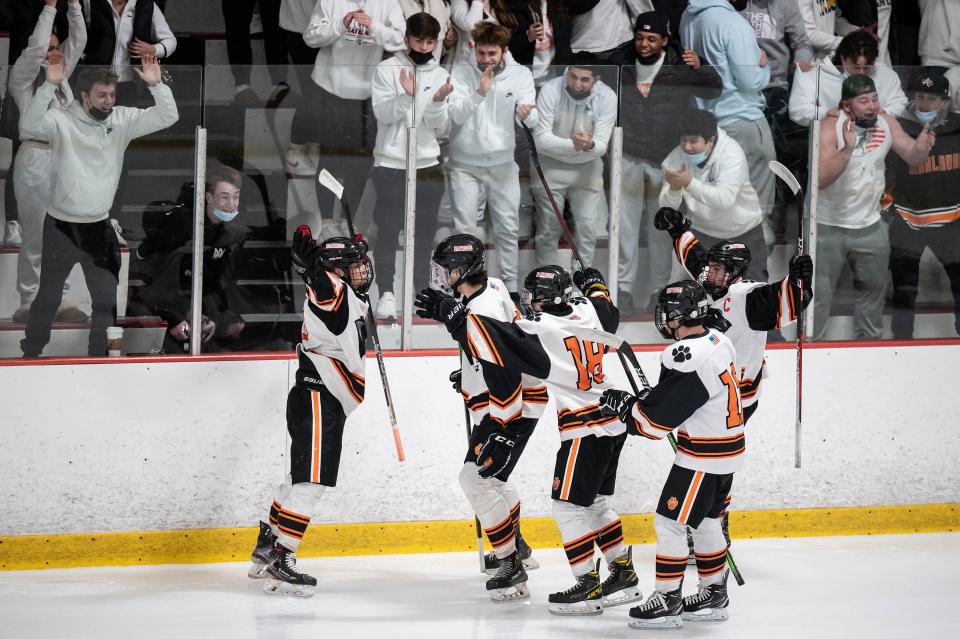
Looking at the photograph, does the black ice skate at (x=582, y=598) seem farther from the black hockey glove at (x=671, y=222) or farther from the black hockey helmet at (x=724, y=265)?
the black hockey glove at (x=671, y=222)

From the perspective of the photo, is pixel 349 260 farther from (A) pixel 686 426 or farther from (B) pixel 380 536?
(A) pixel 686 426

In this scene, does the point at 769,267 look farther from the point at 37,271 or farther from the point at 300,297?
the point at 37,271

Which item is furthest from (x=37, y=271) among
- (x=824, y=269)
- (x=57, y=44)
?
(x=824, y=269)

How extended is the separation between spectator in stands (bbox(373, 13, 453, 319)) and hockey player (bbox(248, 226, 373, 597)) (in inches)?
20.2

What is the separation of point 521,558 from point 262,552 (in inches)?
42.4

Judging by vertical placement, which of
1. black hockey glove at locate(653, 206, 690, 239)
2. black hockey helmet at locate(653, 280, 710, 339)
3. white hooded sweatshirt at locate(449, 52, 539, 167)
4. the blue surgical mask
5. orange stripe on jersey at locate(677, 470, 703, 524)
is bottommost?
orange stripe on jersey at locate(677, 470, 703, 524)

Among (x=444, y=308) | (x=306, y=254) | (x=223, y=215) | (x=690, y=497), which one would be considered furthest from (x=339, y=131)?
(x=690, y=497)

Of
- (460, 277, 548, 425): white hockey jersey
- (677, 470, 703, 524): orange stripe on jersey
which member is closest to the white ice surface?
(677, 470, 703, 524): orange stripe on jersey

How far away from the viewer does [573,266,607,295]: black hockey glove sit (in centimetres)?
536

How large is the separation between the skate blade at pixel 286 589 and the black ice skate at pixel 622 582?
1.16m

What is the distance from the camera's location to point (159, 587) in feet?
17.0

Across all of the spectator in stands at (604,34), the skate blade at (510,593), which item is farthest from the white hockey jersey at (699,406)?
the spectator in stands at (604,34)

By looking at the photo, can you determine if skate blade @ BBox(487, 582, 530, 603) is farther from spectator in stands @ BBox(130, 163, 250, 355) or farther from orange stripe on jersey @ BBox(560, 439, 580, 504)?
spectator in stands @ BBox(130, 163, 250, 355)

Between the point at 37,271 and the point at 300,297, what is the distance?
109cm
